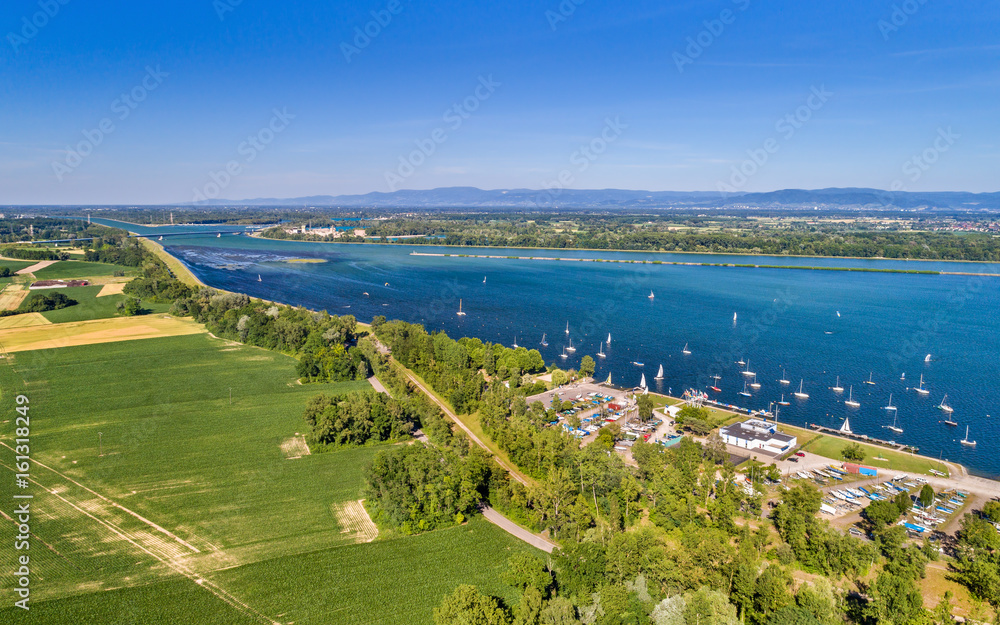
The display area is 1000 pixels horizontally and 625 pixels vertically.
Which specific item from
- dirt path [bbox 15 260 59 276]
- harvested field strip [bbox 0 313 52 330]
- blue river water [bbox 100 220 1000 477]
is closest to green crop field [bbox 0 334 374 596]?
harvested field strip [bbox 0 313 52 330]

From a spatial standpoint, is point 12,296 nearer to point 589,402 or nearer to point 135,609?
point 135,609

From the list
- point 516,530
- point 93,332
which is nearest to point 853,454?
point 516,530

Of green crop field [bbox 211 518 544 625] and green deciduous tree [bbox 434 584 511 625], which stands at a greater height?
green deciduous tree [bbox 434 584 511 625]

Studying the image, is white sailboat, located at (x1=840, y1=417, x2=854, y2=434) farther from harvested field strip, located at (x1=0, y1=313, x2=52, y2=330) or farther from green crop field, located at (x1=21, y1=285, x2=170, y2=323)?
harvested field strip, located at (x1=0, y1=313, x2=52, y2=330)

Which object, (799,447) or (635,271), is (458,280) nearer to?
(635,271)

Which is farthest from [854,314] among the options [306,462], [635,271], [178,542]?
[178,542]

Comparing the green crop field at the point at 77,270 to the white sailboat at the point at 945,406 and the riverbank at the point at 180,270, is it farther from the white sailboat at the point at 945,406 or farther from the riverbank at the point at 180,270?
the white sailboat at the point at 945,406

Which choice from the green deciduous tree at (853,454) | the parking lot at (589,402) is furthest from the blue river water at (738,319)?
the green deciduous tree at (853,454)
